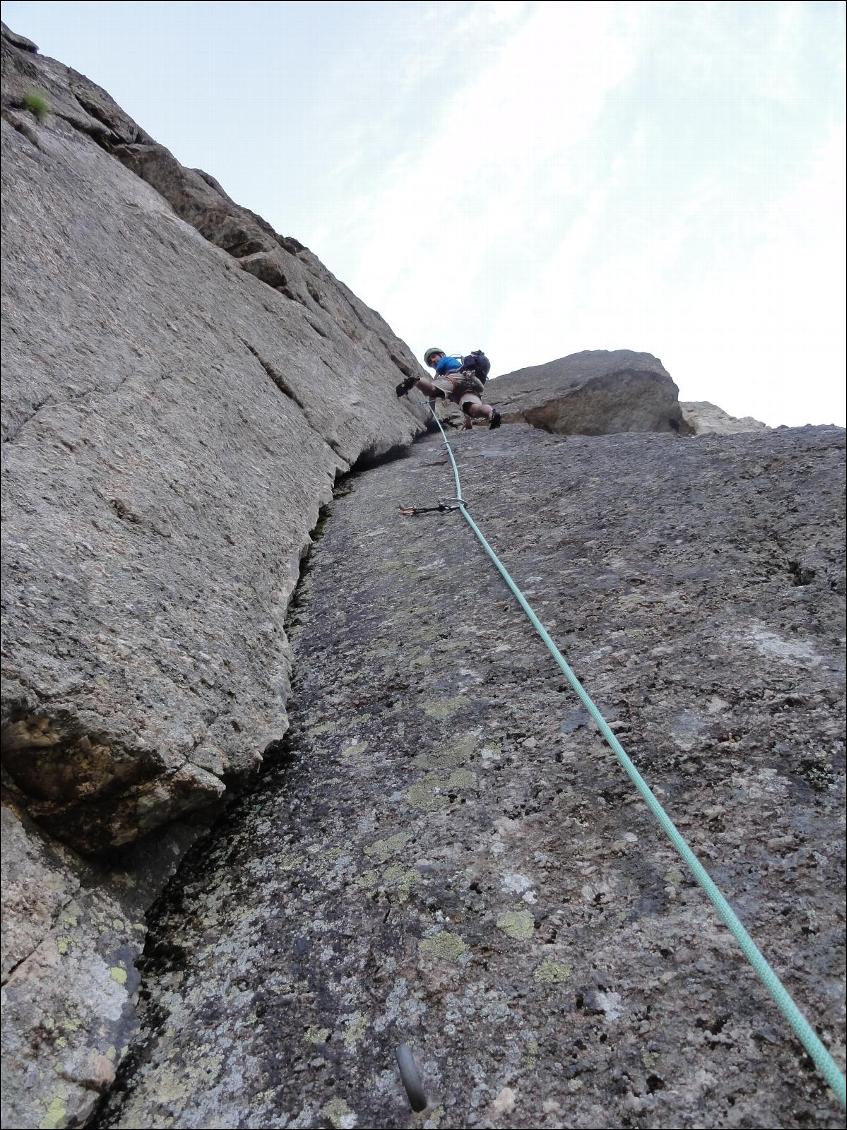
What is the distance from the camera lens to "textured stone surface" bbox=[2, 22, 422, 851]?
2.82 m

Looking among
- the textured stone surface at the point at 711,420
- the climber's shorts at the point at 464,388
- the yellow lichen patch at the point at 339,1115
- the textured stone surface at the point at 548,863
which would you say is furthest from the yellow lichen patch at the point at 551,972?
the textured stone surface at the point at 711,420

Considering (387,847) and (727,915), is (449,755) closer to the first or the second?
(387,847)

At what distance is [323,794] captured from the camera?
11.1ft

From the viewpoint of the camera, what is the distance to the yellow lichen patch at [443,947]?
8.13 feet

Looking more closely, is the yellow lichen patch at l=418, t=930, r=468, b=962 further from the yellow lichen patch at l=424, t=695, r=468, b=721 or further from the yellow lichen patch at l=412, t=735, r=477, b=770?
the yellow lichen patch at l=424, t=695, r=468, b=721

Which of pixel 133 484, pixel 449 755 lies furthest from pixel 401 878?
pixel 133 484

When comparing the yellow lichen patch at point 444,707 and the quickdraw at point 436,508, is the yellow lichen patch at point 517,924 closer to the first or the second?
the yellow lichen patch at point 444,707

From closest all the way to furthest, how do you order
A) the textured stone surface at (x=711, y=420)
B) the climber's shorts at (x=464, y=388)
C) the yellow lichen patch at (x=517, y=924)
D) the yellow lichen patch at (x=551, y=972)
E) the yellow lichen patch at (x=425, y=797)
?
the yellow lichen patch at (x=551, y=972), the yellow lichen patch at (x=517, y=924), the yellow lichen patch at (x=425, y=797), the climber's shorts at (x=464, y=388), the textured stone surface at (x=711, y=420)

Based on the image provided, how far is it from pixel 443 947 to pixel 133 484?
294cm

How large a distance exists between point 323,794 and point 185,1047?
1159 mm

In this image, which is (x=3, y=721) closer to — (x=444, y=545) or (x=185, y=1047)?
(x=185, y=1047)

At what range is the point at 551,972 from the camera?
7.63 ft

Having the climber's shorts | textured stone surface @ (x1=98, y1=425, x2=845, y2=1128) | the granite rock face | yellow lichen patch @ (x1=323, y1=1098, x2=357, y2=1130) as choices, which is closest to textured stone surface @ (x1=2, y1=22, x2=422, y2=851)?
the granite rock face

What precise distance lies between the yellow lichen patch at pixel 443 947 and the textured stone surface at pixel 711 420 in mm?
13034
